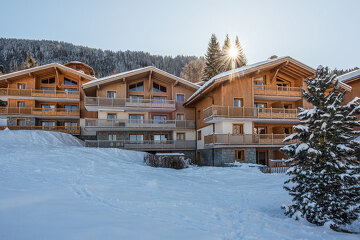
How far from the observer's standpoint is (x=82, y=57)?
417 ft

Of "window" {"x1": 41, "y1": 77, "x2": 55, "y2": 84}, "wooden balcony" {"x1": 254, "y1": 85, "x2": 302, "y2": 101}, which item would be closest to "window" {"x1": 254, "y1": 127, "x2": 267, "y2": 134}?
"wooden balcony" {"x1": 254, "y1": 85, "x2": 302, "y2": 101}

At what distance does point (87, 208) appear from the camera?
6.56 m

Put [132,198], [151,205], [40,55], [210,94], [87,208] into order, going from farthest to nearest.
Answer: [40,55]
[210,94]
[132,198]
[151,205]
[87,208]

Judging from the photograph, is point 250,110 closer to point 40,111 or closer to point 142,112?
point 142,112

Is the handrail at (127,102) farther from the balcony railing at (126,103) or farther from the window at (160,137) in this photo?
the window at (160,137)

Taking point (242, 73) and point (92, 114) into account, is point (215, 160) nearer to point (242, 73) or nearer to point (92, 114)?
point (242, 73)

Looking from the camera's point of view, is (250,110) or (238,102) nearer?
(250,110)

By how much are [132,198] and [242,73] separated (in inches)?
720

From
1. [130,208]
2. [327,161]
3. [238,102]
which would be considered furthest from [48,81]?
[327,161]

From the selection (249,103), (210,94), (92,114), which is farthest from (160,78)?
(249,103)

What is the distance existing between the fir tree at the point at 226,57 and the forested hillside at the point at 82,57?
69.8 metres

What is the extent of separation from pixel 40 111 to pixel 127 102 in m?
12.5

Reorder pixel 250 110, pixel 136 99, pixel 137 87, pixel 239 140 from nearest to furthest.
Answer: pixel 239 140 < pixel 250 110 < pixel 136 99 < pixel 137 87

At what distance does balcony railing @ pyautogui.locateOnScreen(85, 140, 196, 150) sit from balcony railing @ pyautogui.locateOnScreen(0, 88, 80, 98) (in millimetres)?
9615
